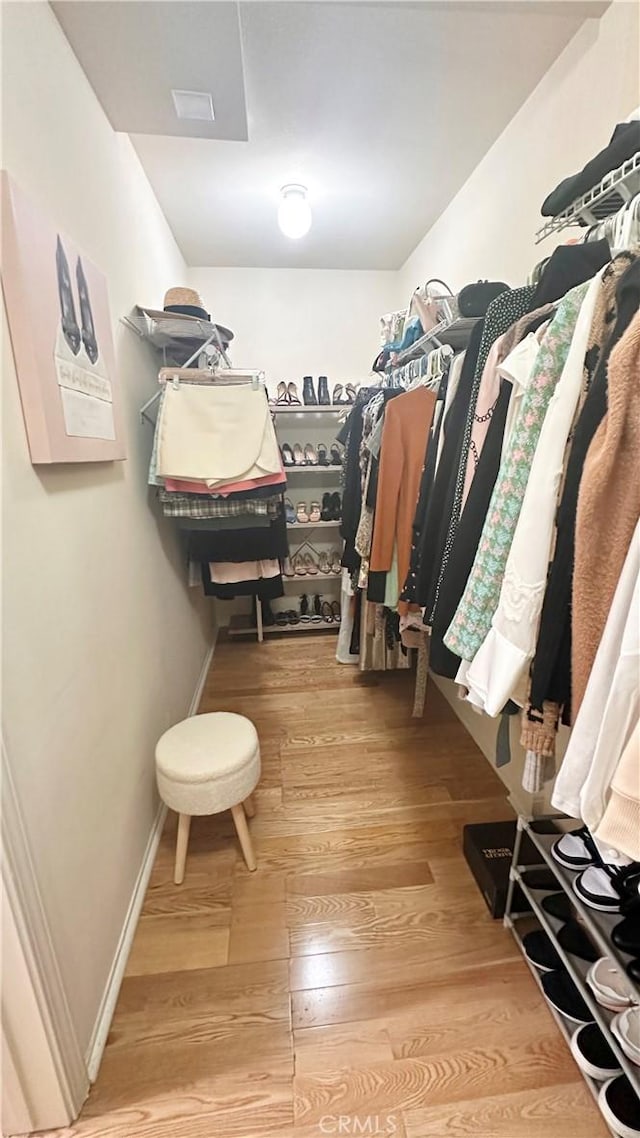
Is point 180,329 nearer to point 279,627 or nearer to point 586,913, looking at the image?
point 279,627

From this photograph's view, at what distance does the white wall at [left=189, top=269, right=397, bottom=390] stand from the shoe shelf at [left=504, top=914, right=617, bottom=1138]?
2.99 metres

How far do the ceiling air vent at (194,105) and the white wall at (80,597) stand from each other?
24 cm

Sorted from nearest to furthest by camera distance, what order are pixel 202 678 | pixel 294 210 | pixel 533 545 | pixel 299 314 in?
pixel 533 545 < pixel 294 210 < pixel 202 678 < pixel 299 314

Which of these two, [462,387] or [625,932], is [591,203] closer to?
[462,387]

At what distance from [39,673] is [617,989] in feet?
4.39

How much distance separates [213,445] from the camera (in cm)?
177

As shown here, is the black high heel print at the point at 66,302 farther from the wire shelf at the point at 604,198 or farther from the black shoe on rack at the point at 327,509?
the black shoe on rack at the point at 327,509

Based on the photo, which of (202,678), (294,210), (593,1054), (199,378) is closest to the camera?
(593,1054)

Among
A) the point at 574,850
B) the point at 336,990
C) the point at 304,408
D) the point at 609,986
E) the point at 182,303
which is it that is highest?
the point at 182,303

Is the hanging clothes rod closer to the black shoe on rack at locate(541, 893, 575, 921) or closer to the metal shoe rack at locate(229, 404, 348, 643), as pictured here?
the metal shoe rack at locate(229, 404, 348, 643)

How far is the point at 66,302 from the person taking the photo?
1.01 metres

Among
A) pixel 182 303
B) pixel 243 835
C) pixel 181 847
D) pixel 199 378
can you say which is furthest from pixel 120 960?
pixel 182 303

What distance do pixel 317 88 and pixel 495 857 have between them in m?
2.48

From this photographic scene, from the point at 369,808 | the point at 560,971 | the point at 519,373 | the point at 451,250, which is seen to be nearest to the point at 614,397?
the point at 519,373
